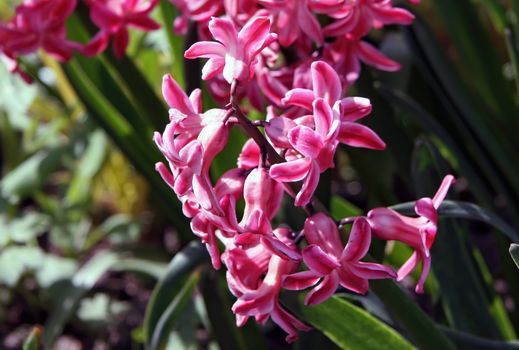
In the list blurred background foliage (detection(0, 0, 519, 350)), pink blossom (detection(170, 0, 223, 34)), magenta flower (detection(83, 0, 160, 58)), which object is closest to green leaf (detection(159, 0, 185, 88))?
blurred background foliage (detection(0, 0, 519, 350))

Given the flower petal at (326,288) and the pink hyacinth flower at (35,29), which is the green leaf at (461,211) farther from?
the pink hyacinth flower at (35,29)

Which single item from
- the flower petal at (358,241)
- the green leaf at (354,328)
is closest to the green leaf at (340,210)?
the green leaf at (354,328)

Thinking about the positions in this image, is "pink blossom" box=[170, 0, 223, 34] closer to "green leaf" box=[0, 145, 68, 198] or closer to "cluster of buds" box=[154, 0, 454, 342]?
"cluster of buds" box=[154, 0, 454, 342]

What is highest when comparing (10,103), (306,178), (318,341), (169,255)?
(306,178)

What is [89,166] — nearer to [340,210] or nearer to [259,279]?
[340,210]

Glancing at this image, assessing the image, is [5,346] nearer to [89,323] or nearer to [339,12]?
[89,323]

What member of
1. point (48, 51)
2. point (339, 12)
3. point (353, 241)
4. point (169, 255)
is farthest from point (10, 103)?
Answer: point (353, 241)
